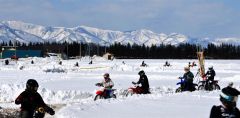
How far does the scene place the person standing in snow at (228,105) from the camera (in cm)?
590

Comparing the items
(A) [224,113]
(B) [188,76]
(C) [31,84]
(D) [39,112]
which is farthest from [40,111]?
(B) [188,76]

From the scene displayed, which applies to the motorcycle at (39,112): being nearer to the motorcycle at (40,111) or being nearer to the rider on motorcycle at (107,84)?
the motorcycle at (40,111)

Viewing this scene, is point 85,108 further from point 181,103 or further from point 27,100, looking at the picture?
point 27,100

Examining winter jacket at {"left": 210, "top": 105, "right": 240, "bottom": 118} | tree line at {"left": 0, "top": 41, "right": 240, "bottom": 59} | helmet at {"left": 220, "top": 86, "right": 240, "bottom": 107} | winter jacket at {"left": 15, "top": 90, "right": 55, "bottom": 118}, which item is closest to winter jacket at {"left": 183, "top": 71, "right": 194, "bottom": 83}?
winter jacket at {"left": 15, "top": 90, "right": 55, "bottom": 118}

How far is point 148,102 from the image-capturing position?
1695cm

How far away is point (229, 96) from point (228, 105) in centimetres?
15

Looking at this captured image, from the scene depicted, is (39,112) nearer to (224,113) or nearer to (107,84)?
(224,113)

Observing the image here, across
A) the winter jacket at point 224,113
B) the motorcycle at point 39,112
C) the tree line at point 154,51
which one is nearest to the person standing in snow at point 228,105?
the winter jacket at point 224,113

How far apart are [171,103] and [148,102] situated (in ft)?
2.63

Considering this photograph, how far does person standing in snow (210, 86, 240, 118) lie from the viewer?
5903 mm

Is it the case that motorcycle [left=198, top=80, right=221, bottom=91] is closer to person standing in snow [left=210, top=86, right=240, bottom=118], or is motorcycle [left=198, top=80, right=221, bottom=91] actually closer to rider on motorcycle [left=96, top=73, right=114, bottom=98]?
rider on motorcycle [left=96, top=73, right=114, bottom=98]

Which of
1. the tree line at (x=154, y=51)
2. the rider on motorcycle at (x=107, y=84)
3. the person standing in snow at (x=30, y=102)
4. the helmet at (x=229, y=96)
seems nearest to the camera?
the helmet at (x=229, y=96)

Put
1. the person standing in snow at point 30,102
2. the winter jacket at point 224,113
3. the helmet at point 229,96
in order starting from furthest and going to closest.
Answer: the person standing in snow at point 30,102
the winter jacket at point 224,113
the helmet at point 229,96

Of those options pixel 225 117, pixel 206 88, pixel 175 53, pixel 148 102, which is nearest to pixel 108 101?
pixel 148 102
